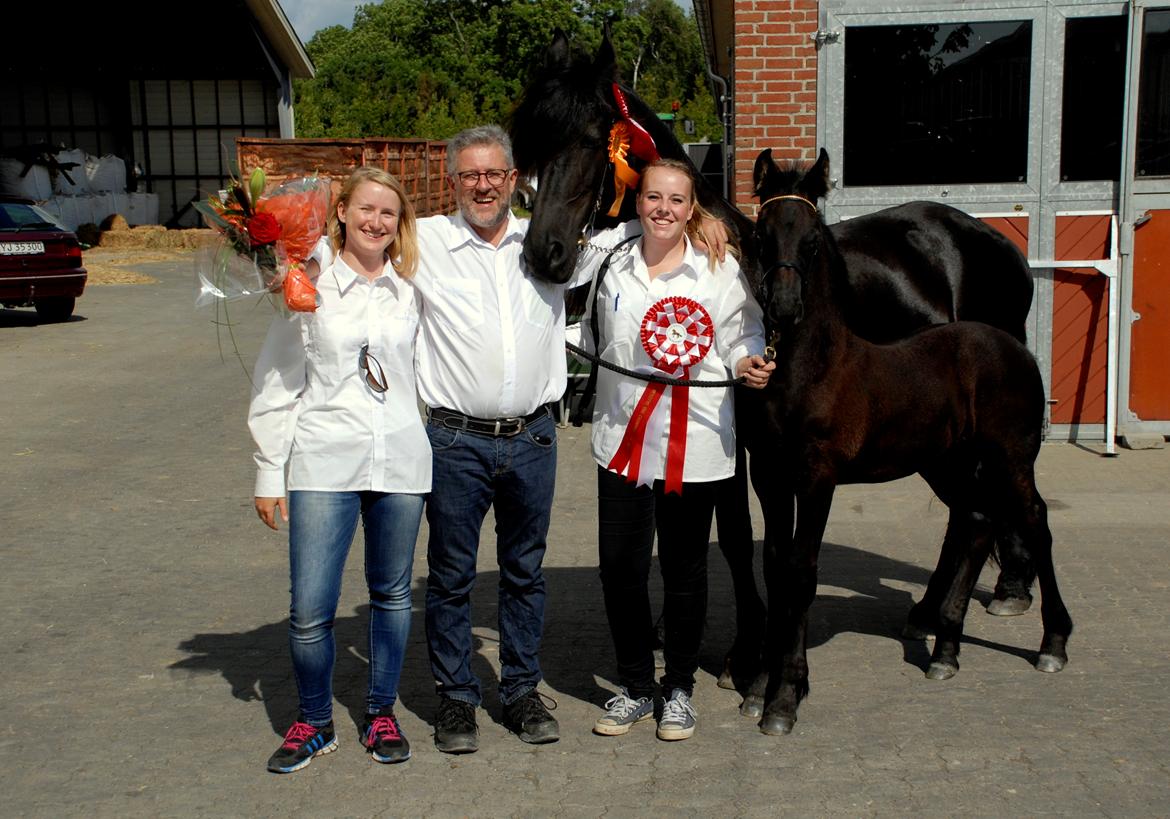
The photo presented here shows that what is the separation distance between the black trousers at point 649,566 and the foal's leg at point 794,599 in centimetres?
29

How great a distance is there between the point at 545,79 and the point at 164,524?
4186 mm

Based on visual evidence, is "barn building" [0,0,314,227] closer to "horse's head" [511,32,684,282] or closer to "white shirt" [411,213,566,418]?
"horse's head" [511,32,684,282]

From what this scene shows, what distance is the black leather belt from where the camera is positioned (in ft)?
13.2

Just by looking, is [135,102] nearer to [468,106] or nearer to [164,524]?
[468,106]

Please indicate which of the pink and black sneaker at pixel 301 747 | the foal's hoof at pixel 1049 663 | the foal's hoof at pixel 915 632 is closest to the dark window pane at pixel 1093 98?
the foal's hoof at pixel 915 632

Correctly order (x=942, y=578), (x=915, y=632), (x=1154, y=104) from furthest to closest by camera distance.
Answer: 1. (x=1154, y=104)
2. (x=915, y=632)
3. (x=942, y=578)

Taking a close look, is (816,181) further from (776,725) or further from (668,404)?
(776,725)

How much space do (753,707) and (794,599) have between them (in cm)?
46

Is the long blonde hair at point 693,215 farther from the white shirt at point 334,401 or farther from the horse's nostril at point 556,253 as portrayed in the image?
the white shirt at point 334,401

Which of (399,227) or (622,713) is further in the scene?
(622,713)

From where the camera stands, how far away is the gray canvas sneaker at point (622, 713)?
4312 mm

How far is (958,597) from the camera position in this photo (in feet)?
16.4

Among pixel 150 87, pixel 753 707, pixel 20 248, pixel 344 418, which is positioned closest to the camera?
pixel 344 418

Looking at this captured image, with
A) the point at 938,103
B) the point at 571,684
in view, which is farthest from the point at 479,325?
the point at 938,103
